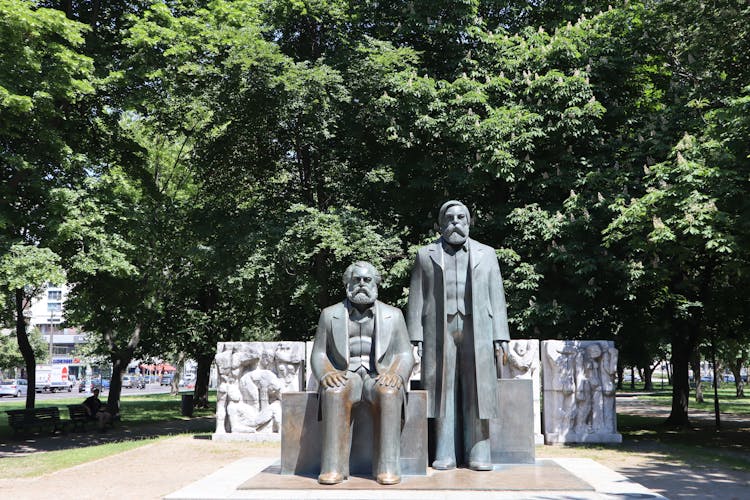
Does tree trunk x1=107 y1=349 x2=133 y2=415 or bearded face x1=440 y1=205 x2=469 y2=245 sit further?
tree trunk x1=107 y1=349 x2=133 y2=415

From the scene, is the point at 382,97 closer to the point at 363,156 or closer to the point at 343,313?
the point at 363,156

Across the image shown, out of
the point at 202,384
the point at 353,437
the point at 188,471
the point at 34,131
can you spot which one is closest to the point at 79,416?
the point at 34,131

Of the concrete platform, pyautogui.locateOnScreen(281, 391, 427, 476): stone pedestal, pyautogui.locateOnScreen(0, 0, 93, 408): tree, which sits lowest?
the concrete platform

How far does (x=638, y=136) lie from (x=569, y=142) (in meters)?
1.95

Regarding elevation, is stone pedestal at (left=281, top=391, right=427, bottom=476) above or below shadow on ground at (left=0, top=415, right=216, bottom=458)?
above

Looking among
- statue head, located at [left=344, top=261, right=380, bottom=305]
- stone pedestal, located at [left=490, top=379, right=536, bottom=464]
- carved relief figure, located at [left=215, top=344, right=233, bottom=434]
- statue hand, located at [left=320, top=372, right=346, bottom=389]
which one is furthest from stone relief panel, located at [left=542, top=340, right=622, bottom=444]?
statue hand, located at [left=320, top=372, right=346, bottom=389]

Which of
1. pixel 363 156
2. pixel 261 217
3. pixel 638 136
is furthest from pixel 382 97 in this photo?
pixel 638 136

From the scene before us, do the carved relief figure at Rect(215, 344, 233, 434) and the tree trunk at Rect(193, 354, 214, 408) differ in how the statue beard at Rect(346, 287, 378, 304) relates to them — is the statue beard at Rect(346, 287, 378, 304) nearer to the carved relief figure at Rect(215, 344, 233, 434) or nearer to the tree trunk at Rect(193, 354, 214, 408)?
the carved relief figure at Rect(215, 344, 233, 434)

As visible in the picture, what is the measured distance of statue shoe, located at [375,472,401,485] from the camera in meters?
7.48

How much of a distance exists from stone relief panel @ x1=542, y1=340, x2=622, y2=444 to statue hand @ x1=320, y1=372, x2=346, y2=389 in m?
10.1

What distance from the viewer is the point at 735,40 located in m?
16.3

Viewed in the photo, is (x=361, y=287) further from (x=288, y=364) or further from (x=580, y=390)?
(x=580, y=390)

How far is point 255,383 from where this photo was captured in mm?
17688

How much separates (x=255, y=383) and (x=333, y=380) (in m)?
10.4
